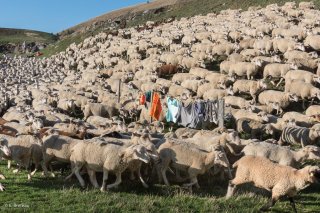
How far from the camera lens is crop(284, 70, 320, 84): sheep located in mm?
24938

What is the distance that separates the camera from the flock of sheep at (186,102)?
12672 millimetres

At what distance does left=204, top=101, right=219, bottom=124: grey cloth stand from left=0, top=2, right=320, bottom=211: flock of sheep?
907mm

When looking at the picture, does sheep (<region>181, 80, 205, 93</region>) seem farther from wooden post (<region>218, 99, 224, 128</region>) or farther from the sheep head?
the sheep head

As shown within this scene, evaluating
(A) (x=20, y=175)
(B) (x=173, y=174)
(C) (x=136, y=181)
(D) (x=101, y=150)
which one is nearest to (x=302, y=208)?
(B) (x=173, y=174)

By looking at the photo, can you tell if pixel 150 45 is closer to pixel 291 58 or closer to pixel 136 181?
pixel 291 58

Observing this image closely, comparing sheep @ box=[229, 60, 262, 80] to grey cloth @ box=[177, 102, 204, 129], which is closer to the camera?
grey cloth @ box=[177, 102, 204, 129]

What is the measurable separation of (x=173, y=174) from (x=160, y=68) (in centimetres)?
2129

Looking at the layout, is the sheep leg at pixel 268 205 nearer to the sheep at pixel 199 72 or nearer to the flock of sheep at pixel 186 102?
the flock of sheep at pixel 186 102

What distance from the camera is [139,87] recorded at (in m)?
31.7

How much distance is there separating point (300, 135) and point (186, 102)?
6977 millimetres

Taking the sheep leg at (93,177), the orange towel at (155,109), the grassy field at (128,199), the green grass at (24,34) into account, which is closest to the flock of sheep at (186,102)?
the sheep leg at (93,177)

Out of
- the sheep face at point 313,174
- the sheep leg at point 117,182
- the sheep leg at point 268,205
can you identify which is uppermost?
the sheep face at point 313,174

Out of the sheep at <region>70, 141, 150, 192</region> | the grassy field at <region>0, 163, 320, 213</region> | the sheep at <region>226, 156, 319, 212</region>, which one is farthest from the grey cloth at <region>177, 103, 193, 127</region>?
the sheep at <region>226, 156, 319, 212</region>

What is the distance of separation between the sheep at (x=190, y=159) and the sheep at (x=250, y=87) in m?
12.5
